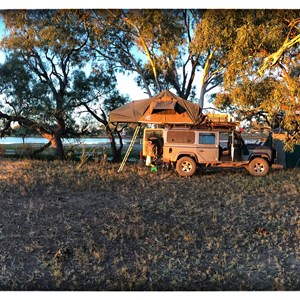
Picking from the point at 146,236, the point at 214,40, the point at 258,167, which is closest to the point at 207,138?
the point at 258,167

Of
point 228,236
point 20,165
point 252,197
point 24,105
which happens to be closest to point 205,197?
point 252,197

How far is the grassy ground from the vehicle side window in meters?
1.81

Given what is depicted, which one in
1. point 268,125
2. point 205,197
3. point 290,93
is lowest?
point 205,197

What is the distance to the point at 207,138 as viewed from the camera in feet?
30.9

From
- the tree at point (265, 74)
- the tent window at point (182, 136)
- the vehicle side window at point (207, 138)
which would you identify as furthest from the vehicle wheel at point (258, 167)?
the tent window at point (182, 136)

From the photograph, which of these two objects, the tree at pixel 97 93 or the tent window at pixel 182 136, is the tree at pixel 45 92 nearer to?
the tree at pixel 97 93

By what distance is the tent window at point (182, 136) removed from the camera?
370 inches

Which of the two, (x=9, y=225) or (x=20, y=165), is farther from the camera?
(x=20, y=165)

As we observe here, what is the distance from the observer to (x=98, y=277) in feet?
13.0

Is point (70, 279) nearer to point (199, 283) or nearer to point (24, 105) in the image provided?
point (199, 283)

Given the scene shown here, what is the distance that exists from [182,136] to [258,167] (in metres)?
2.08

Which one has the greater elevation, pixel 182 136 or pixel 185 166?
pixel 182 136

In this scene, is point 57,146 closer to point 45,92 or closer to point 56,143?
point 56,143

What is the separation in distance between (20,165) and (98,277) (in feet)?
22.5
